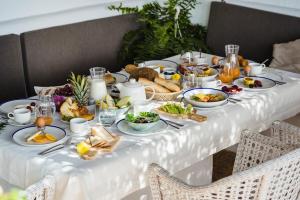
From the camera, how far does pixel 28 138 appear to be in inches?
89.8

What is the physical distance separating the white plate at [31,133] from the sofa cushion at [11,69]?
115 cm

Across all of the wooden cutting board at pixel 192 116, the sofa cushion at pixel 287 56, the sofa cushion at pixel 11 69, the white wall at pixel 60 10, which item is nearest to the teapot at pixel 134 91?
the wooden cutting board at pixel 192 116

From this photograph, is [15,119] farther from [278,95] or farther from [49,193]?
[278,95]

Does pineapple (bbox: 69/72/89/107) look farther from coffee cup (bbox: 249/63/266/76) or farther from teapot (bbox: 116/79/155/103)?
coffee cup (bbox: 249/63/266/76)

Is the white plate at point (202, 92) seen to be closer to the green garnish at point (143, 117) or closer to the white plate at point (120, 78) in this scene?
the green garnish at point (143, 117)

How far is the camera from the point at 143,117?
96.7 inches

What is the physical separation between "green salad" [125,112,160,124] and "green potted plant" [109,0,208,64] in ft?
5.70

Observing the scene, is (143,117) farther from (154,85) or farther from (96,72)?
(96,72)

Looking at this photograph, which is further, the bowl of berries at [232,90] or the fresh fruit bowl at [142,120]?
the bowl of berries at [232,90]

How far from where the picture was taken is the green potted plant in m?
4.22

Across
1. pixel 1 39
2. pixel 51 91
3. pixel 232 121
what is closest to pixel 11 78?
pixel 1 39

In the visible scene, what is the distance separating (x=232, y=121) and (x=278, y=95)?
426mm

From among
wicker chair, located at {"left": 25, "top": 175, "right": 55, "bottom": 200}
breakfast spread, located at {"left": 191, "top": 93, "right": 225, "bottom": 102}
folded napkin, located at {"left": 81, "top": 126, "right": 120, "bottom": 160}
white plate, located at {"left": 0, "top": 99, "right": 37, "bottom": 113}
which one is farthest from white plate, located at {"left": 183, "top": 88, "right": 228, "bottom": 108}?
wicker chair, located at {"left": 25, "top": 175, "right": 55, "bottom": 200}

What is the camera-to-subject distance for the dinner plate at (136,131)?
236cm
